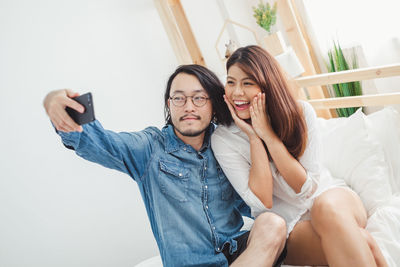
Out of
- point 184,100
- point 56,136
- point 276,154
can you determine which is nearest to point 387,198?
point 276,154

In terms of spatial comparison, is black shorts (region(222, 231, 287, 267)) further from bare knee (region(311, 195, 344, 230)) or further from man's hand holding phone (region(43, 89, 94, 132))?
man's hand holding phone (region(43, 89, 94, 132))

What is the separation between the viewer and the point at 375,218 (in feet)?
4.37

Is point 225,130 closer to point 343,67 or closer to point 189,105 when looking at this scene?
point 189,105

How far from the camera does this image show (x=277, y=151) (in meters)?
1.34

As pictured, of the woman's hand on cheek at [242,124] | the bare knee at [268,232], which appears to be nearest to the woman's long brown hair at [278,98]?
the woman's hand on cheek at [242,124]

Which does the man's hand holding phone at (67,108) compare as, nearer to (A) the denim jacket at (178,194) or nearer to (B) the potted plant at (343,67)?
(A) the denim jacket at (178,194)

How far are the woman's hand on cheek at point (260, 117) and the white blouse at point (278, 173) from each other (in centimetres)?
10

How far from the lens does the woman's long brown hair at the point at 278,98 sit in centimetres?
136

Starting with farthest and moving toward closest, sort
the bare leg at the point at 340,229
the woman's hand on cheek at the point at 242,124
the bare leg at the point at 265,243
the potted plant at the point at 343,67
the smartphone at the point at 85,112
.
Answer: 1. the potted plant at the point at 343,67
2. the woman's hand on cheek at the point at 242,124
3. the bare leg at the point at 265,243
4. the bare leg at the point at 340,229
5. the smartphone at the point at 85,112

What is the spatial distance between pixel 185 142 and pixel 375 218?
33.6 inches

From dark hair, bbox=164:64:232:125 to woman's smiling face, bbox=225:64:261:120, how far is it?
0.06m

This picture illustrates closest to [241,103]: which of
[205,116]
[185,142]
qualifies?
[205,116]

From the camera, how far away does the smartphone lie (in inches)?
34.7

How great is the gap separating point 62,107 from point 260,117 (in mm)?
788
